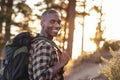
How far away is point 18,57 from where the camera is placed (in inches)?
161

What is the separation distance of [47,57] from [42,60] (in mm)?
55

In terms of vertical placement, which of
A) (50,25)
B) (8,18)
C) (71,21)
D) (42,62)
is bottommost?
(71,21)

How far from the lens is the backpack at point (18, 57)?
408 centimetres

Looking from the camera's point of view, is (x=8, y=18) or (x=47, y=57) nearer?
(x=47, y=57)

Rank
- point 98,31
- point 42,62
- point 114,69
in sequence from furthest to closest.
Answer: point 98,31
point 114,69
point 42,62

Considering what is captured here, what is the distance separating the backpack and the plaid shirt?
0.07m

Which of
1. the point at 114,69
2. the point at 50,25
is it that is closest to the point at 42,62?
the point at 50,25

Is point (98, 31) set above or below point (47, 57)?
below

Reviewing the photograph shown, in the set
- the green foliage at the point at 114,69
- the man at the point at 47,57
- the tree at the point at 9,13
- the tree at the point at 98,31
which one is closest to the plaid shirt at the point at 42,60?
the man at the point at 47,57

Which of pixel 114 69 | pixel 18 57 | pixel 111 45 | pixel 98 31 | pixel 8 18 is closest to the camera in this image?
pixel 18 57

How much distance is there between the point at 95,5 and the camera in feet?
109

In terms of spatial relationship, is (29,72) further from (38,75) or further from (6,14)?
(6,14)

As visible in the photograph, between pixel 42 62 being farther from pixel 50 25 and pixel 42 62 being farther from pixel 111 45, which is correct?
pixel 111 45

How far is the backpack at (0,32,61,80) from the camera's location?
4.08 metres
